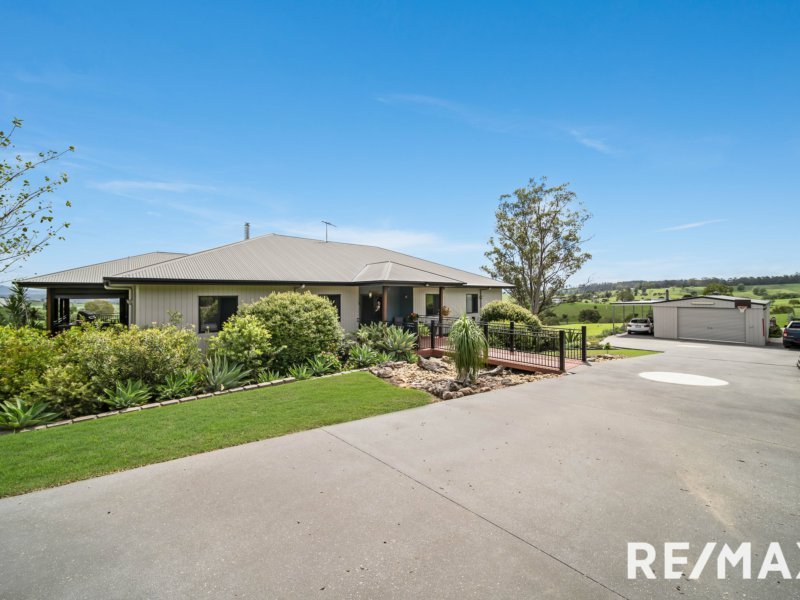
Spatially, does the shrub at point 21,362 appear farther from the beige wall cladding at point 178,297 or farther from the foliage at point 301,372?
the foliage at point 301,372

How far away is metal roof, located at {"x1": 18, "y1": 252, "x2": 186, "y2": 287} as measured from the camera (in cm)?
1397

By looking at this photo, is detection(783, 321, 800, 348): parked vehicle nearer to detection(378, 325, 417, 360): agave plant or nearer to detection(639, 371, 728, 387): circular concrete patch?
detection(639, 371, 728, 387): circular concrete patch

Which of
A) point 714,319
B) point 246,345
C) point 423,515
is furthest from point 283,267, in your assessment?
point 714,319

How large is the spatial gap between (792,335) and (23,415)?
30.4 m

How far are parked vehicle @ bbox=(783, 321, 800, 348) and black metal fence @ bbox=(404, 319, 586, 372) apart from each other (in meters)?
12.8

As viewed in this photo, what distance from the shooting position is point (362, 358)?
11.7 m

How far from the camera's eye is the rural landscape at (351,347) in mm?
3037

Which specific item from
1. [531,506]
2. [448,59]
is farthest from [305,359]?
[448,59]

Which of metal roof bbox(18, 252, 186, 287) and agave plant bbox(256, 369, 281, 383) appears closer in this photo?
agave plant bbox(256, 369, 281, 383)

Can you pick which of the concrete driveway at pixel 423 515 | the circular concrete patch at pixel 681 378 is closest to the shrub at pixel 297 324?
the concrete driveway at pixel 423 515

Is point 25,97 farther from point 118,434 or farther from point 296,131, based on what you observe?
point 118,434

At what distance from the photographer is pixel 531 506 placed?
3646mm

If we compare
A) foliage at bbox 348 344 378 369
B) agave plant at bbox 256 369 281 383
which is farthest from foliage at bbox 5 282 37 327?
foliage at bbox 348 344 378 369

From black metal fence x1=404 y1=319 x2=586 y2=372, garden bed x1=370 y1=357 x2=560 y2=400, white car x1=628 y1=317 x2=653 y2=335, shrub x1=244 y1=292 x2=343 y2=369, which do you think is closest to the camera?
garden bed x1=370 y1=357 x2=560 y2=400
